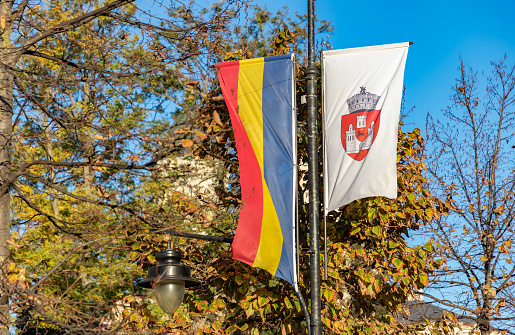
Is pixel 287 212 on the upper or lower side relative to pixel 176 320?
upper

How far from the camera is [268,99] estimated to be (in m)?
8.70

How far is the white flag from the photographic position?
26.7 feet

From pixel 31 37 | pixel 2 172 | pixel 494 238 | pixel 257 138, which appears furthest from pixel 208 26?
pixel 494 238

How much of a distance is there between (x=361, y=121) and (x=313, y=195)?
127 centimetres

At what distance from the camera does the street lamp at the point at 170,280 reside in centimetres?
762

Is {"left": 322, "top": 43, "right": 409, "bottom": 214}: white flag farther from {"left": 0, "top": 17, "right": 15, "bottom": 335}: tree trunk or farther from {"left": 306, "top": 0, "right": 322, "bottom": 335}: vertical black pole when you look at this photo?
{"left": 0, "top": 17, "right": 15, "bottom": 335}: tree trunk

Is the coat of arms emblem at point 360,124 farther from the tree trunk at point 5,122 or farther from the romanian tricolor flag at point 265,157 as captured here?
the tree trunk at point 5,122

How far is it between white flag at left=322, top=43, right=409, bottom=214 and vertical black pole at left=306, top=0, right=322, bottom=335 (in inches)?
13.6

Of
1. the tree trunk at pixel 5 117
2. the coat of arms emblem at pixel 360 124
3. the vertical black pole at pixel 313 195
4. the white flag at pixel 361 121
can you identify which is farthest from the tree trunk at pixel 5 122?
the coat of arms emblem at pixel 360 124

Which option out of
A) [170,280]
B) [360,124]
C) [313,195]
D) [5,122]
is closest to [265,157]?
[313,195]

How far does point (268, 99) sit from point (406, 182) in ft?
9.01

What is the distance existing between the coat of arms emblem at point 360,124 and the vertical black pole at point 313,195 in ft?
1.55

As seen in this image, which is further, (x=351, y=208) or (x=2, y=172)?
(x=351, y=208)

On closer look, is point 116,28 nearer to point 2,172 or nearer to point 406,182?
point 2,172
